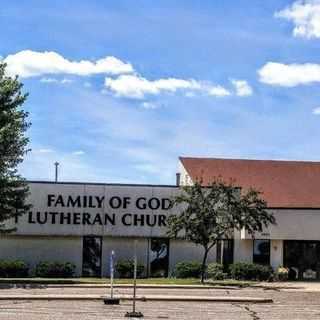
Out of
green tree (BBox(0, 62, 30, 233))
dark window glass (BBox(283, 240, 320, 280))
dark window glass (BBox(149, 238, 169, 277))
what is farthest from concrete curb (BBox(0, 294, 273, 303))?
dark window glass (BBox(283, 240, 320, 280))

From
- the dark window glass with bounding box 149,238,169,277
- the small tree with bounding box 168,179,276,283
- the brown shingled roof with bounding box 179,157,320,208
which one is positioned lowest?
the dark window glass with bounding box 149,238,169,277

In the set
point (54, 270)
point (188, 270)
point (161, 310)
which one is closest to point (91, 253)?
point (54, 270)

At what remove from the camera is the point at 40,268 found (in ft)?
128

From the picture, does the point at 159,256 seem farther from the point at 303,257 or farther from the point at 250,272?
the point at 303,257

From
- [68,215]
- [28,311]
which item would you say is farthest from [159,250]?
[28,311]

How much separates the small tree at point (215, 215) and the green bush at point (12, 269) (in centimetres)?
783

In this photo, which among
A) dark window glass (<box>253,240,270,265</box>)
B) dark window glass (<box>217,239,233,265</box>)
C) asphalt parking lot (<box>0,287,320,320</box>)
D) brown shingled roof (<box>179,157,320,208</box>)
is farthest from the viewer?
brown shingled roof (<box>179,157,320,208</box>)

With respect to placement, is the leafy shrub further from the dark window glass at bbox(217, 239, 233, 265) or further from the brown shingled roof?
the brown shingled roof

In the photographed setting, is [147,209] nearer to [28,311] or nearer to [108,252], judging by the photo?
[108,252]

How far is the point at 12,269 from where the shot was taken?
38.5 metres

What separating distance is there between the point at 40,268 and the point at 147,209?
6.31 m

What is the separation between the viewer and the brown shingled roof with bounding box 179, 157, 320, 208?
45.2 m

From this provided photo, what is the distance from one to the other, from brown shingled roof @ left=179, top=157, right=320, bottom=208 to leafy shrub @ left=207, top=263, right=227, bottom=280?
5.97 meters

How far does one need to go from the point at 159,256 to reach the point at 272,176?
1081 cm
